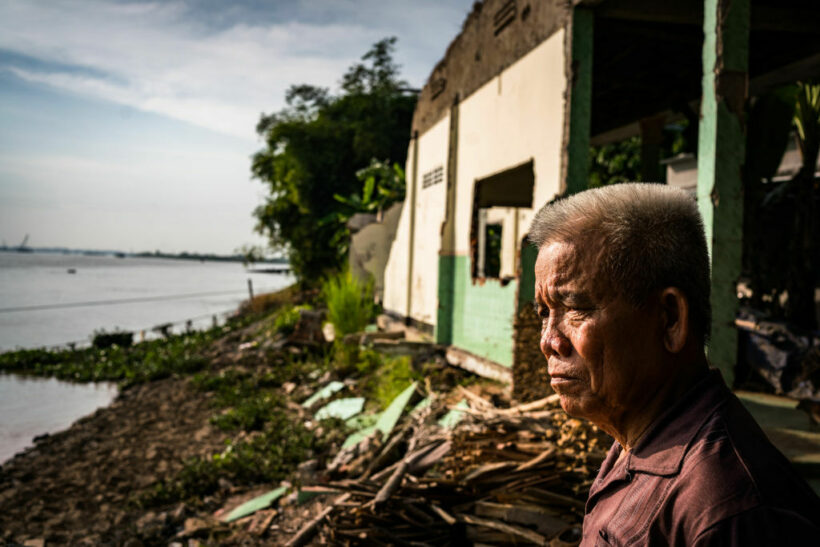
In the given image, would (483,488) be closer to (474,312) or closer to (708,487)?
(708,487)

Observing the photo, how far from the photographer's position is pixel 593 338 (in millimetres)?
1149

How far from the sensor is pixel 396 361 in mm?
8820

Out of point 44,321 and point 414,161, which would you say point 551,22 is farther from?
point 44,321

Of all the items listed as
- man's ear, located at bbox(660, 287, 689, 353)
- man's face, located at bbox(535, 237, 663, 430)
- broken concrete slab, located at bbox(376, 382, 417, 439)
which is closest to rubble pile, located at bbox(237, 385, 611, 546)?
broken concrete slab, located at bbox(376, 382, 417, 439)

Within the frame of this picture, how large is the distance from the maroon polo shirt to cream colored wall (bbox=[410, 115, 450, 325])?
6.96 m

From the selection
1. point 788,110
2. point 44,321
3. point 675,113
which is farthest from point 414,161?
point 44,321

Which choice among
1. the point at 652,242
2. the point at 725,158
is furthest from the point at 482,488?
the point at 652,242

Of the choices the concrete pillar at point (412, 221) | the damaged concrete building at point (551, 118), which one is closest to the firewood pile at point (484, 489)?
the damaged concrete building at point (551, 118)

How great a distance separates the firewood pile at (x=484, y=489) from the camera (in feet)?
10.9

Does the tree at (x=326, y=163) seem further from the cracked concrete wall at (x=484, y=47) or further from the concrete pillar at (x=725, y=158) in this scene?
the concrete pillar at (x=725, y=158)

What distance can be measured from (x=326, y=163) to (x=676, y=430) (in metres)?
19.8

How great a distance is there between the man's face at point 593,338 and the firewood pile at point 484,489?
7.13 feet

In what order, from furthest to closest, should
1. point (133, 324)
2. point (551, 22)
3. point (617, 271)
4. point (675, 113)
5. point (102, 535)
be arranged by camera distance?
point (133, 324) < point (675, 113) < point (102, 535) < point (551, 22) < point (617, 271)

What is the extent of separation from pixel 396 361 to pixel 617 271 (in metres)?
7.86
